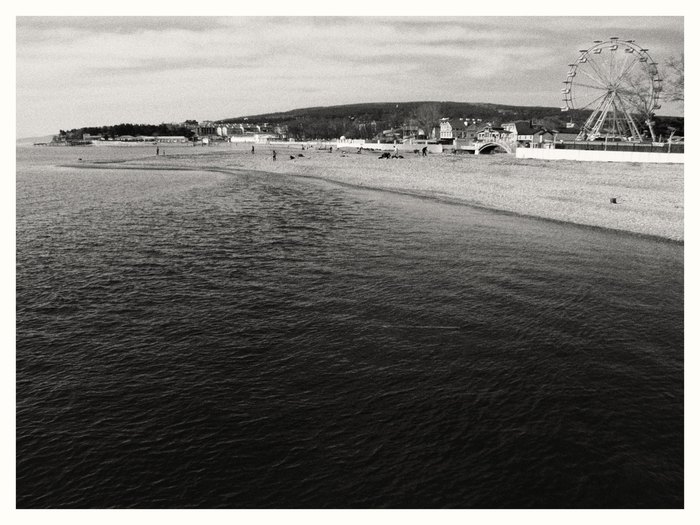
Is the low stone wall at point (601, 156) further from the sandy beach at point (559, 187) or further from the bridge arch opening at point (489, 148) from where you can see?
the bridge arch opening at point (489, 148)

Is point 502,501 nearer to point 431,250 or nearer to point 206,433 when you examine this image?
point 206,433

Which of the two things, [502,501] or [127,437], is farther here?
[127,437]

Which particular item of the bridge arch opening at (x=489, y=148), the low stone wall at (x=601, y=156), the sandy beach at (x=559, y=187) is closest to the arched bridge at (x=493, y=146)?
the bridge arch opening at (x=489, y=148)

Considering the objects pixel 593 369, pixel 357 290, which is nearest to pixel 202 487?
pixel 593 369

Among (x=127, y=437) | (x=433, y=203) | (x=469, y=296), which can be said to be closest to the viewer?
(x=127, y=437)

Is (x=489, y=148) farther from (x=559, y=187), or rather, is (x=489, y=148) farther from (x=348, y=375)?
(x=348, y=375)

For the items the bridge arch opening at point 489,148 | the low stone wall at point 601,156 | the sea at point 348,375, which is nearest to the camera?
the sea at point 348,375

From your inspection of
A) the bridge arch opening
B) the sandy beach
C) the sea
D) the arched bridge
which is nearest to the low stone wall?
the sandy beach
